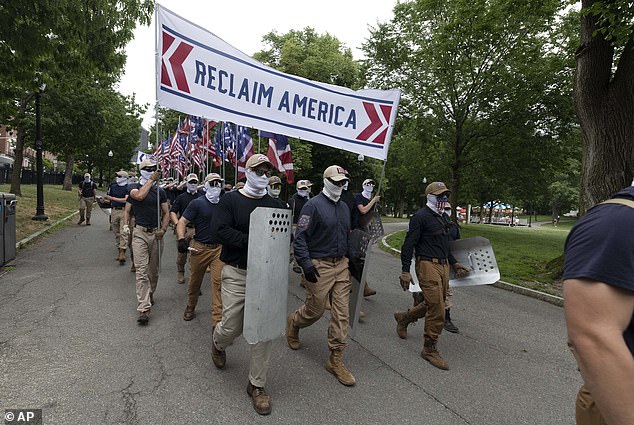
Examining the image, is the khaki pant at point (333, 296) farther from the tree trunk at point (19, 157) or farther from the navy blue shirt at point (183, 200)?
the tree trunk at point (19, 157)

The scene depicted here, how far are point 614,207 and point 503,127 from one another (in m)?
18.9

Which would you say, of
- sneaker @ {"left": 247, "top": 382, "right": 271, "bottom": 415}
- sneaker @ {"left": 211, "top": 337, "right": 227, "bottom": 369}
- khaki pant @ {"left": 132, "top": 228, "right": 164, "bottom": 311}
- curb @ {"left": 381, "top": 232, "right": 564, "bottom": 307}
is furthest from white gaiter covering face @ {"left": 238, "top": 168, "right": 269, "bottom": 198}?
curb @ {"left": 381, "top": 232, "right": 564, "bottom": 307}

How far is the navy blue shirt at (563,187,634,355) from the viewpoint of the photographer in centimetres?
114

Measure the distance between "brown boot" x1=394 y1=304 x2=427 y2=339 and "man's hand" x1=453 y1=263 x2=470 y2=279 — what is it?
30.0 inches

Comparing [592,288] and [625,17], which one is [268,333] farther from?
[625,17]

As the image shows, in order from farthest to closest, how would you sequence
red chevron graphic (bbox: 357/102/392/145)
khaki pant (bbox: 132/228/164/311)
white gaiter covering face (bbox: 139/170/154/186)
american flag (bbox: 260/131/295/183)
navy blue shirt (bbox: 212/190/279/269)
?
american flag (bbox: 260/131/295/183), white gaiter covering face (bbox: 139/170/154/186), khaki pant (bbox: 132/228/164/311), red chevron graphic (bbox: 357/102/392/145), navy blue shirt (bbox: 212/190/279/269)

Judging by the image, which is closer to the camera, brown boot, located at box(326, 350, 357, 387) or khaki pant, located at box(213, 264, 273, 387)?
khaki pant, located at box(213, 264, 273, 387)

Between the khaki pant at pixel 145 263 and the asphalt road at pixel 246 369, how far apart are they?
1.10ft

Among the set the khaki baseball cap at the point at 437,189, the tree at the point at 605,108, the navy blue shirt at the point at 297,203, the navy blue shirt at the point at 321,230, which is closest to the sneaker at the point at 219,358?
the navy blue shirt at the point at 321,230

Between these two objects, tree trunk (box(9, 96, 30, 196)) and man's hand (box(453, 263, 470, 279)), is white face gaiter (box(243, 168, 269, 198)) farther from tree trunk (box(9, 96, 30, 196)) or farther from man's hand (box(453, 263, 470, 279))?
tree trunk (box(9, 96, 30, 196))

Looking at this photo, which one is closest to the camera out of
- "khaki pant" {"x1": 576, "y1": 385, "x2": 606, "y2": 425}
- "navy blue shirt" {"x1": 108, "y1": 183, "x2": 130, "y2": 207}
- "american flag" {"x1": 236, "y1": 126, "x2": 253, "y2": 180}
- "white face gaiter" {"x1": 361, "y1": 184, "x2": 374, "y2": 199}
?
"khaki pant" {"x1": 576, "y1": 385, "x2": 606, "y2": 425}

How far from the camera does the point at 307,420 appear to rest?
294 cm

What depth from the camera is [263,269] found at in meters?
2.96

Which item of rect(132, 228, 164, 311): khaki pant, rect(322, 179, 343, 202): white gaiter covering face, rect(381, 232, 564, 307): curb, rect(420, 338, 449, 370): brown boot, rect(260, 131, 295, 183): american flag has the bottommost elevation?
rect(381, 232, 564, 307): curb
